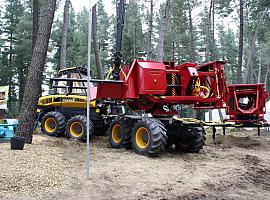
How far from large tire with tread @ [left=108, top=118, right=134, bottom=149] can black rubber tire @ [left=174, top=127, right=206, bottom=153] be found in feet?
4.72

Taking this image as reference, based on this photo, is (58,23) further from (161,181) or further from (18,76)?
(161,181)

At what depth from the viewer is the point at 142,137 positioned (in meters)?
8.62

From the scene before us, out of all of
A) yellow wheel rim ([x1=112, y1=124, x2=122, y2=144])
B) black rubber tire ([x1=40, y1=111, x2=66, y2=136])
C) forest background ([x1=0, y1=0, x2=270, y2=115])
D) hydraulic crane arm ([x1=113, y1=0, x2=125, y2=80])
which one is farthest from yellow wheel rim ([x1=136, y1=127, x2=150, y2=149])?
forest background ([x1=0, y1=0, x2=270, y2=115])

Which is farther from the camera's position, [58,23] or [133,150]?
[58,23]

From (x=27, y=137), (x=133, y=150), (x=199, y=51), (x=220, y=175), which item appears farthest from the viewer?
(x=199, y=51)

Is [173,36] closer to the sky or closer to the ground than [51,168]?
closer to the sky

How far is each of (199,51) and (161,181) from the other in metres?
42.7

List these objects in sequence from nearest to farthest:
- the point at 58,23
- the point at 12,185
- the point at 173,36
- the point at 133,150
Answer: the point at 12,185 < the point at 133,150 < the point at 173,36 < the point at 58,23

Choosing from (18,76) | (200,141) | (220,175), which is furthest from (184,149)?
(18,76)

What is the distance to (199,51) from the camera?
47031mm

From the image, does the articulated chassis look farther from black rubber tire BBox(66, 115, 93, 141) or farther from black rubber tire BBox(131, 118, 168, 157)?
black rubber tire BBox(66, 115, 93, 141)

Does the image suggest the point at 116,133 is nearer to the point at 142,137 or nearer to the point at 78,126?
the point at 142,137

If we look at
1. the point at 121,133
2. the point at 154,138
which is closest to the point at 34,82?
the point at 121,133

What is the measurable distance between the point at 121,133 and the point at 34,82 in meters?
2.69
